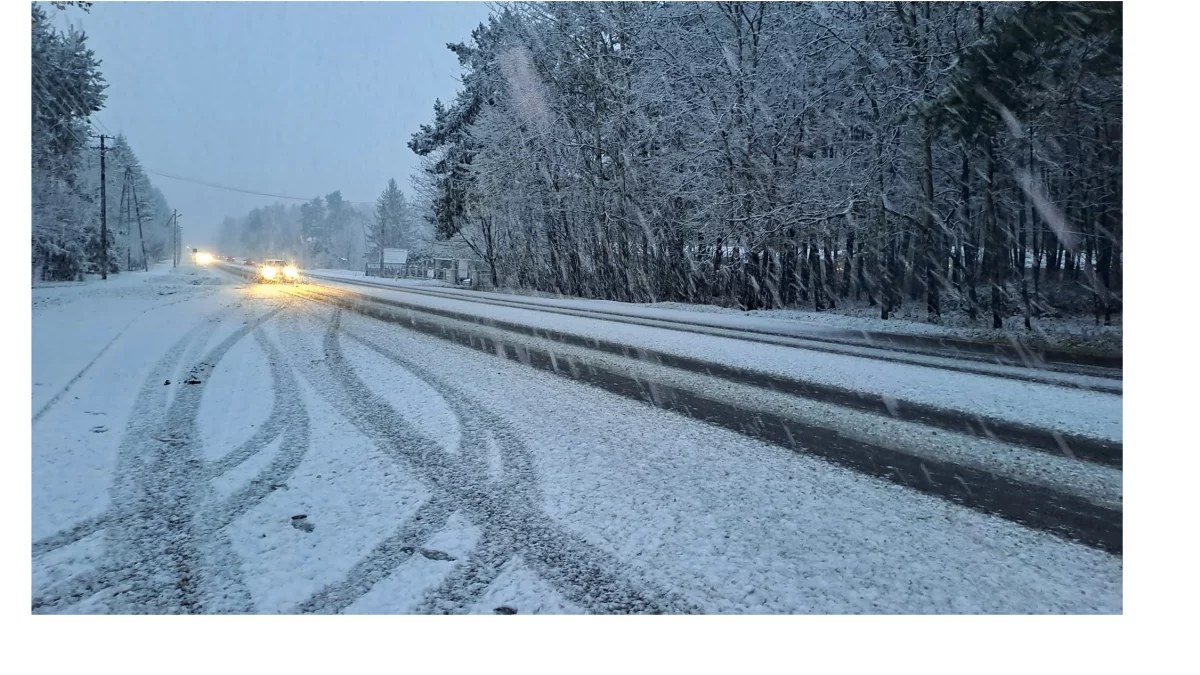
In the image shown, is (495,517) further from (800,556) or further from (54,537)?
(54,537)

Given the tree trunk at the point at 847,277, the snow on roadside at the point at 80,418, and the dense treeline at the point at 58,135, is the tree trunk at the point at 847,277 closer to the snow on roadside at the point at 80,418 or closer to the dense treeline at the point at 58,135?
the snow on roadside at the point at 80,418

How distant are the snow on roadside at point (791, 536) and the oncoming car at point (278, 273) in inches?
1301

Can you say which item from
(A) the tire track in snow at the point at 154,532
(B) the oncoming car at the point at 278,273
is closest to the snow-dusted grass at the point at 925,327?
(A) the tire track in snow at the point at 154,532

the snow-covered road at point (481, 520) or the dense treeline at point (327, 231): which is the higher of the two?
the dense treeline at point (327, 231)

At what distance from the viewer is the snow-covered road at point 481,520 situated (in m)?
2.36

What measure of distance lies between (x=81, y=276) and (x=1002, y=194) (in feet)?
68.8

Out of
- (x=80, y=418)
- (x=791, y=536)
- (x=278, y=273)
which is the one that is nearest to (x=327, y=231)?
(x=278, y=273)

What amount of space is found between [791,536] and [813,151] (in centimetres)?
1605

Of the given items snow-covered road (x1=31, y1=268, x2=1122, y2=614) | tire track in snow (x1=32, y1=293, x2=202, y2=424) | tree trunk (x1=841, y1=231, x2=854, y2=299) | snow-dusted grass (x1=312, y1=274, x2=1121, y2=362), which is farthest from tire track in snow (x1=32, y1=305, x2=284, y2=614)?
tree trunk (x1=841, y1=231, x2=854, y2=299)

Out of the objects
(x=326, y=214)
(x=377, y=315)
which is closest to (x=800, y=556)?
(x=377, y=315)

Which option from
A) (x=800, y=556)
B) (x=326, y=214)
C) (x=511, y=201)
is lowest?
(x=800, y=556)

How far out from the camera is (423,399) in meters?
5.53

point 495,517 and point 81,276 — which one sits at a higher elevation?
point 81,276

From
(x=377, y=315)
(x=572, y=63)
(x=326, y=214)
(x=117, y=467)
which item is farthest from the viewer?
(x=326, y=214)
